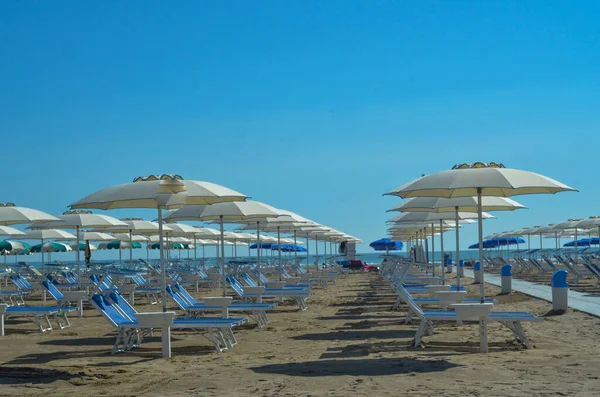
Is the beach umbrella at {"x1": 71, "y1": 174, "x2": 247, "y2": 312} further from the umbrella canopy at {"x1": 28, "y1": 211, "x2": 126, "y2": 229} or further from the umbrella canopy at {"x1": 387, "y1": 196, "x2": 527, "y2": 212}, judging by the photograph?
the umbrella canopy at {"x1": 28, "y1": 211, "x2": 126, "y2": 229}

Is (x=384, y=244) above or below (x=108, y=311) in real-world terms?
above

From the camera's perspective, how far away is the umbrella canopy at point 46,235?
22.5 metres

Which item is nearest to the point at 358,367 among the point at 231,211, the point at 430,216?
the point at 231,211

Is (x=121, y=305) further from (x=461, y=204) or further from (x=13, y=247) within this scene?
(x=13, y=247)

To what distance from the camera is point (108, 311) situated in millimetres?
8641

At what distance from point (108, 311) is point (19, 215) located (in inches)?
203

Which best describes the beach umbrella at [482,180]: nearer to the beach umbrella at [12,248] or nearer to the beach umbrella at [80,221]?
the beach umbrella at [80,221]

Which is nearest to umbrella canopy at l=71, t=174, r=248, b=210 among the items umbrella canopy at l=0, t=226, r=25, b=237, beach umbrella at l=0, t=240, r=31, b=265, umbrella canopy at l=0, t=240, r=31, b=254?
umbrella canopy at l=0, t=226, r=25, b=237

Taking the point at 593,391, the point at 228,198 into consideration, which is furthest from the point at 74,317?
the point at 593,391

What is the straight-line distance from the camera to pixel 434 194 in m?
11.1

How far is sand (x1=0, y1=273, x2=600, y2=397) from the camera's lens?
615 centimetres

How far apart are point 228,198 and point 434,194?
290 cm

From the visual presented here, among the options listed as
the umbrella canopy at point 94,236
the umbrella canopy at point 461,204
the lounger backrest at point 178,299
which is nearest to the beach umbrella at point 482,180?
the lounger backrest at point 178,299

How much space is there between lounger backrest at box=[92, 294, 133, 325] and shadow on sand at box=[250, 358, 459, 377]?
1999 mm
